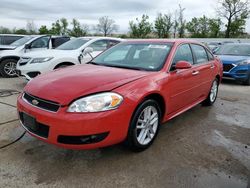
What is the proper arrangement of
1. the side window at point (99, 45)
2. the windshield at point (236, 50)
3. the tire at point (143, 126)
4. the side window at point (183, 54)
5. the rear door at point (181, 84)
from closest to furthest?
the tire at point (143, 126) < the rear door at point (181, 84) < the side window at point (183, 54) < the side window at point (99, 45) < the windshield at point (236, 50)

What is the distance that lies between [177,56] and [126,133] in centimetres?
170

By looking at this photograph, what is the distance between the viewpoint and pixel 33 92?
301 centimetres

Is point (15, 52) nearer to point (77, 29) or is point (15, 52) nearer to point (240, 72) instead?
A: point (240, 72)

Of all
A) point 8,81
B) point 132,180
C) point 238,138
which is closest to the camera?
point 132,180

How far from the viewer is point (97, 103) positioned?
271 centimetres

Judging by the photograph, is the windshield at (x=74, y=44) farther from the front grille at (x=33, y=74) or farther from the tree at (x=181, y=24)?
the tree at (x=181, y=24)

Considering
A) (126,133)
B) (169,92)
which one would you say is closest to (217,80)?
(169,92)

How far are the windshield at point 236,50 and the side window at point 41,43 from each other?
666 centimetres

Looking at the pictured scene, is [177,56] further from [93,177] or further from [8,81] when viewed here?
[8,81]

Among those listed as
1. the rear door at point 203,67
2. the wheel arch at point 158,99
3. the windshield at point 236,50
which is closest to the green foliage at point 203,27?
the windshield at point 236,50

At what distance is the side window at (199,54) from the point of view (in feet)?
15.4

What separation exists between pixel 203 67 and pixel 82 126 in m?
2.99

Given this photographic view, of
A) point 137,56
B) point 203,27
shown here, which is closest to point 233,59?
point 137,56

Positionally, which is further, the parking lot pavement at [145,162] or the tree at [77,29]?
the tree at [77,29]
